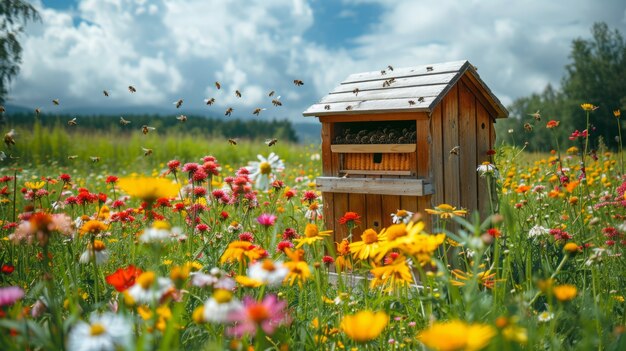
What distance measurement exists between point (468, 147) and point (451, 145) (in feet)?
1.11

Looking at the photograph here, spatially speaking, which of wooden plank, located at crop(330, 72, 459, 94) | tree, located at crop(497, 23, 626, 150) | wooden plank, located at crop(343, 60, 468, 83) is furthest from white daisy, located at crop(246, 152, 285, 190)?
tree, located at crop(497, 23, 626, 150)

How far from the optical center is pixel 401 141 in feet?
13.0

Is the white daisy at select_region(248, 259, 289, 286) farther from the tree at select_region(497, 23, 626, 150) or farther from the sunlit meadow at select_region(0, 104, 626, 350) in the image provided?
the tree at select_region(497, 23, 626, 150)

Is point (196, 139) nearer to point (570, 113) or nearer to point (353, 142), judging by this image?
point (353, 142)

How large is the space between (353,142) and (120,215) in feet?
5.75

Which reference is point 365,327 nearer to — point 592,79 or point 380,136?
point 380,136

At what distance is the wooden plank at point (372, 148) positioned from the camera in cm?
385

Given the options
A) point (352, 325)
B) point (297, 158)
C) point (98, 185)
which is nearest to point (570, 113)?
point (297, 158)

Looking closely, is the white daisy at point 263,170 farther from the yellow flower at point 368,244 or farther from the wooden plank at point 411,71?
the wooden plank at point 411,71

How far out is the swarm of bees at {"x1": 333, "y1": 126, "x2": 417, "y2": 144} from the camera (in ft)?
13.1

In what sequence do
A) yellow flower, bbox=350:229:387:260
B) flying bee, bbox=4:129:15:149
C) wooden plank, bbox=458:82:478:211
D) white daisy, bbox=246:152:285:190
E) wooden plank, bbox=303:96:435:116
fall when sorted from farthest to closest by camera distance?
1. wooden plank, bbox=458:82:478:211
2. wooden plank, bbox=303:96:435:116
3. flying bee, bbox=4:129:15:149
4. white daisy, bbox=246:152:285:190
5. yellow flower, bbox=350:229:387:260

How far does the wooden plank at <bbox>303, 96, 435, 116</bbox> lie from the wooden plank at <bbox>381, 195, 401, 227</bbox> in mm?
594

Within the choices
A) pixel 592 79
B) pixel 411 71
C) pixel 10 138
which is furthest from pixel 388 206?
pixel 592 79

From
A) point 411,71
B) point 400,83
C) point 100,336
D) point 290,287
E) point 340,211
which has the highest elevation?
point 411,71
